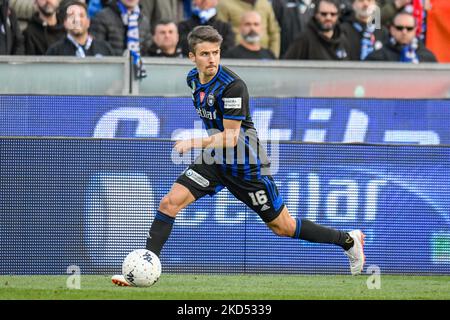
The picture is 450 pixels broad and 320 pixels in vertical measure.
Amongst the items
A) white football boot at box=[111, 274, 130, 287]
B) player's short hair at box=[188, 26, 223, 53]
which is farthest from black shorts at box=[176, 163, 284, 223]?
player's short hair at box=[188, 26, 223, 53]

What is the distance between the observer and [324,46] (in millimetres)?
15820

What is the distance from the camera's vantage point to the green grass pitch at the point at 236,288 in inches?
387

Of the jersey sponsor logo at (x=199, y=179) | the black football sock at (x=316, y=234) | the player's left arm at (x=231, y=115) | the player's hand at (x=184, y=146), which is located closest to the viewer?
the player's hand at (x=184, y=146)

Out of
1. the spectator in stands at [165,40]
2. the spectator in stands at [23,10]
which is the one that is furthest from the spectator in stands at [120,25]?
the spectator in stands at [23,10]

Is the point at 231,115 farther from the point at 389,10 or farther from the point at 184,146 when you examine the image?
the point at 389,10

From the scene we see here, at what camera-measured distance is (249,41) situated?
15453 millimetres

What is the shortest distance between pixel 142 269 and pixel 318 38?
21.8 feet

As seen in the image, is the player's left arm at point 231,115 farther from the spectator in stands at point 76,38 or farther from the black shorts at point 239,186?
the spectator in stands at point 76,38

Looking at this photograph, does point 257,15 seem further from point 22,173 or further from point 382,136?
point 22,173

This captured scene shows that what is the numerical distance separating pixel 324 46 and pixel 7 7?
418cm

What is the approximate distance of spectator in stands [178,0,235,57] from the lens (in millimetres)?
15562

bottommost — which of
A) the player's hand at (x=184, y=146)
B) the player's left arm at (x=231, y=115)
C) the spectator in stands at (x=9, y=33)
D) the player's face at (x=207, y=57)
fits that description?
the player's hand at (x=184, y=146)

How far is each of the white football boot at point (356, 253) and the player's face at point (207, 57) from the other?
2064mm

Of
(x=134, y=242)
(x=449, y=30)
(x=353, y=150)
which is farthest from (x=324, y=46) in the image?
(x=134, y=242)
